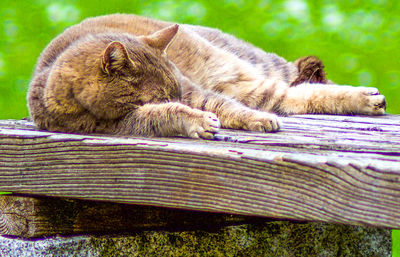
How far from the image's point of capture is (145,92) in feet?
8.74

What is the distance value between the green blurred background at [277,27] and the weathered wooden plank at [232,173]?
4.06 m

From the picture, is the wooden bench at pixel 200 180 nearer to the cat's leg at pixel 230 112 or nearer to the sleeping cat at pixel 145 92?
the cat's leg at pixel 230 112

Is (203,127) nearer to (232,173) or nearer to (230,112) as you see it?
(230,112)

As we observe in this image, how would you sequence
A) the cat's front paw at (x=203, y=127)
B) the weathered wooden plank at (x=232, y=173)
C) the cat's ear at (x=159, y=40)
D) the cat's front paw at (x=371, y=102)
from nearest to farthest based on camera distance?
the weathered wooden plank at (x=232, y=173) < the cat's front paw at (x=203, y=127) < the cat's ear at (x=159, y=40) < the cat's front paw at (x=371, y=102)

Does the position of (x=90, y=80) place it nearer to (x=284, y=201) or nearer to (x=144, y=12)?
(x=284, y=201)

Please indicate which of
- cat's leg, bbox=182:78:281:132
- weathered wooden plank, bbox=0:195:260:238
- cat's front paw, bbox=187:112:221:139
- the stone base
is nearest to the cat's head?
cat's leg, bbox=182:78:281:132

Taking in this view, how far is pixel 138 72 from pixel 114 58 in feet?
0.48

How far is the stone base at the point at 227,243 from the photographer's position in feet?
7.13

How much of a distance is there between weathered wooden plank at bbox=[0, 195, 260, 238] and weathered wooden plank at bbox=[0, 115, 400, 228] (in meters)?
0.13

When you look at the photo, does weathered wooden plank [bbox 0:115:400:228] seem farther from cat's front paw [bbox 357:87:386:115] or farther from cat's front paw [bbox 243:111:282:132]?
cat's front paw [bbox 357:87:386:115]

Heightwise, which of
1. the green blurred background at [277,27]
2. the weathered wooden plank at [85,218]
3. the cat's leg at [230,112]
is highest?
the green blurred background at [277,27]

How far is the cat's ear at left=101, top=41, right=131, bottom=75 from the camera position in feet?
8.21

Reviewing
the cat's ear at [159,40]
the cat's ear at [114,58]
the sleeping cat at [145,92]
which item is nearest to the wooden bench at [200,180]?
the sleeping cat at [145,92]

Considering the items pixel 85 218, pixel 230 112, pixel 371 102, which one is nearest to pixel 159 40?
pixel 230 112
